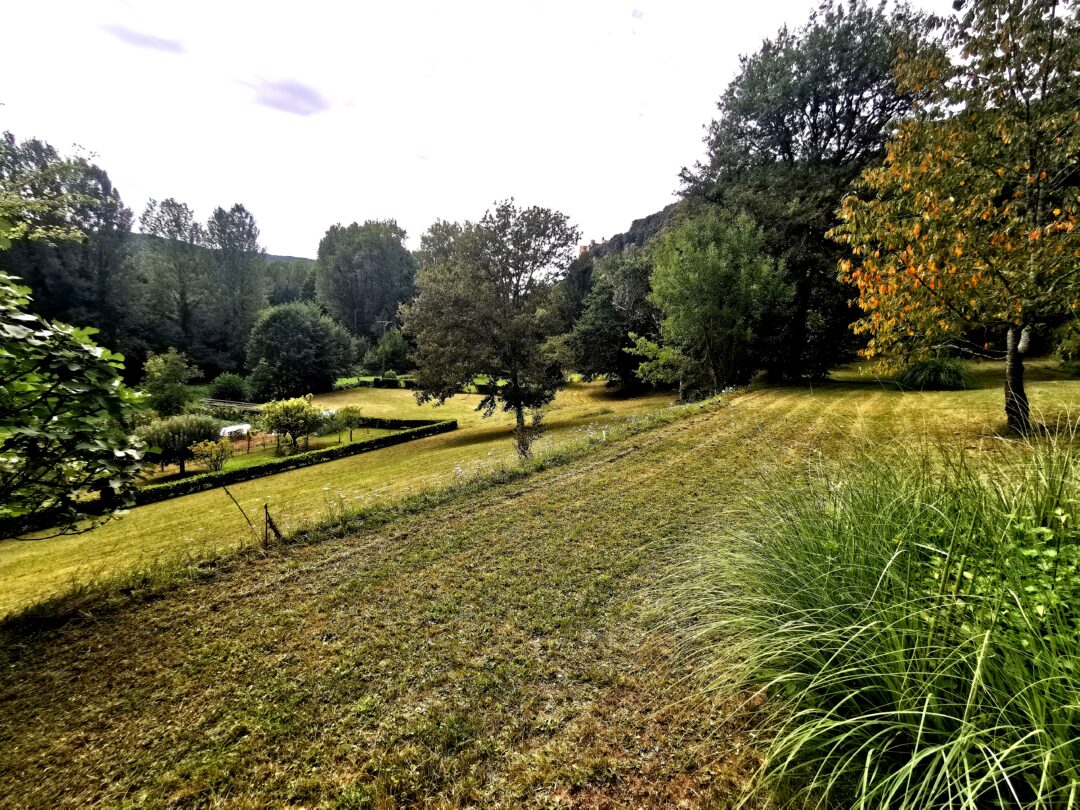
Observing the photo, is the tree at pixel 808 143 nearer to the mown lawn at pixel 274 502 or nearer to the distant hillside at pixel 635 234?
A: the mown lawn at pixel 274 502

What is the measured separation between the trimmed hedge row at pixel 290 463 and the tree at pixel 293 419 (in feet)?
6.36

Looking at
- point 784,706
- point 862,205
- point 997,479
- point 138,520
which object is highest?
point 862,205

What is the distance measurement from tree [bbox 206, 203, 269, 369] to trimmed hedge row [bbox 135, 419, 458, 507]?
24446 millimetres

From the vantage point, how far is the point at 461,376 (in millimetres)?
18688

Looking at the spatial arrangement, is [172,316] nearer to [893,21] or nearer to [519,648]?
[519,648]

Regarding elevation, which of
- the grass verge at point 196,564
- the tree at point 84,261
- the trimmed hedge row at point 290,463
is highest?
the tree at point 84,261

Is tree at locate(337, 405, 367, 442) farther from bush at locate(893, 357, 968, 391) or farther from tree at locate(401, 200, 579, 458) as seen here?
bush at locate(893, 357, 968, 391)

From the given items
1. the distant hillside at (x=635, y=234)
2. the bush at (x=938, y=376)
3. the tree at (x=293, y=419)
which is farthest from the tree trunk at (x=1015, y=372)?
the distant hillside at (x=635, y=234)

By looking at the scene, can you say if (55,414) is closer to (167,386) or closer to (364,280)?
(167,386)

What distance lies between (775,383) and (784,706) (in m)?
19.0

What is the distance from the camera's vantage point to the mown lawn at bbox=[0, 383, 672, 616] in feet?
23.6

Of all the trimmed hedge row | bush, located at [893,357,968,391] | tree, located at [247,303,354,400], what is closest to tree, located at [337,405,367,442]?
the trimmed hedge row

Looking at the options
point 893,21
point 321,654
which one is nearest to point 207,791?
point 321,654

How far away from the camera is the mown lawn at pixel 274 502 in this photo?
23.6 feet
